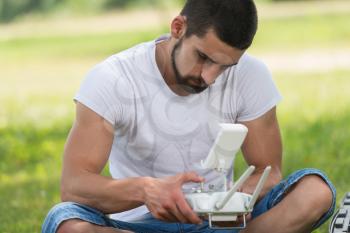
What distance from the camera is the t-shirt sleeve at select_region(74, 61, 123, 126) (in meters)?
4.40

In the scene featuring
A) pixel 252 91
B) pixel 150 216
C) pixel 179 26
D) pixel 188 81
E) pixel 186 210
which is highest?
pixel 179 26

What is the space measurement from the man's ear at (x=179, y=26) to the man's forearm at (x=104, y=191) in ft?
1.97

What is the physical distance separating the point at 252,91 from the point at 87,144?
737 mm

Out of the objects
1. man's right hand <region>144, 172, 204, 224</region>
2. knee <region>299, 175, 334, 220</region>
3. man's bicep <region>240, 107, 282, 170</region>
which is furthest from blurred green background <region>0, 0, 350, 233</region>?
man's right hand <region>144, 172, 204, 224</region>

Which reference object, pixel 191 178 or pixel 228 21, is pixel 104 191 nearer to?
pixel 191 178

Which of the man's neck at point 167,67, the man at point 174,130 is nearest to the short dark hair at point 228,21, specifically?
the man at point 174,130

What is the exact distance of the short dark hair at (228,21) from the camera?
14.0ft

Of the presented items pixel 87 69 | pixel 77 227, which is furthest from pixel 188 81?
pixel 87 69

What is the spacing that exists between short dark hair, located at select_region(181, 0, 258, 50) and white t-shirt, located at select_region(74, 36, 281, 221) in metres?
0.32

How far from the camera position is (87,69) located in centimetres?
1584

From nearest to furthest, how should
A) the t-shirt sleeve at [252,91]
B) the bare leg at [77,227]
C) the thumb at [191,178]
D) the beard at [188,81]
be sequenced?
the thumb at [191,178]
the bare leg at [77,227]
the beard at [188,81]
the t-shirt sleeve at [252,91]

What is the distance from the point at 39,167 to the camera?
7898 millimetres

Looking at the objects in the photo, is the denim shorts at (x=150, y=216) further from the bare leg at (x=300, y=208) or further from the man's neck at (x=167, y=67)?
the man's neck at (x=167, y=67)

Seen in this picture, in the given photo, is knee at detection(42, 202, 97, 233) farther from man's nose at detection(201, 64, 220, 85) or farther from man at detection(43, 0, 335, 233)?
man's nose at detection(201, 64, 220, 85)
